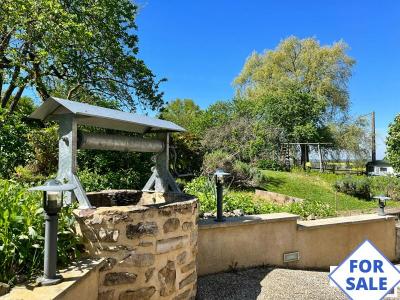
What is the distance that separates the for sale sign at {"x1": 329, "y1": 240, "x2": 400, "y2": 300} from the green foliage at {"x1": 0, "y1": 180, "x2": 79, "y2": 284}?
2.19 m

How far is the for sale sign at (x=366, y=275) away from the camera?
114 inches

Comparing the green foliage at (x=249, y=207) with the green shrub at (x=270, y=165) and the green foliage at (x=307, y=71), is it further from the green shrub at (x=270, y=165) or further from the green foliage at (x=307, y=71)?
the green foliage at (x=307, y=71)

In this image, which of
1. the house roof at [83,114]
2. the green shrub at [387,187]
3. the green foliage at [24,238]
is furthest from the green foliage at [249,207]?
the green shrub at [387,187]

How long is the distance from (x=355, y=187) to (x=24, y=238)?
485 inches

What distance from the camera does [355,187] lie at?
1267cm

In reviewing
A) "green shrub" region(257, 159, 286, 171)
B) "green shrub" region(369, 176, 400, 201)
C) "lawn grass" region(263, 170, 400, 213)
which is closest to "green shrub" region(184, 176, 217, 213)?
"lawn grass" region(263, 170, 400, 213)

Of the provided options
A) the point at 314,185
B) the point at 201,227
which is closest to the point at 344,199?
the point at 314,185

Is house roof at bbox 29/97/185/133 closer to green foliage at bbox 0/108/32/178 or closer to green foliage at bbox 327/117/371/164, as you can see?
green foliage at bbox 0/108/32/178

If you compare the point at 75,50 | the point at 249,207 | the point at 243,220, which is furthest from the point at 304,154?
the point at 243,220

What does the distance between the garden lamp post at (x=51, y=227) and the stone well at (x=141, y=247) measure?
21.1 inches

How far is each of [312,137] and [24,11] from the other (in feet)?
60.3

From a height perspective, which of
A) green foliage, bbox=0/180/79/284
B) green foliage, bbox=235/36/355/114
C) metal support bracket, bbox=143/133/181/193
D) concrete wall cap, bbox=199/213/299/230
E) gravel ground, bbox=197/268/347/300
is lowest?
gravel ground, bbox=197/268/347/300

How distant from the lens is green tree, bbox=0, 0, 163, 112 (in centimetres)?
903

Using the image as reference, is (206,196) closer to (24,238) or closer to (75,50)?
(24,238)
